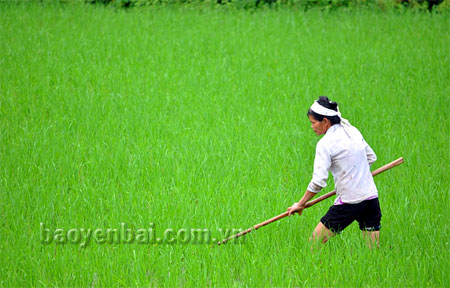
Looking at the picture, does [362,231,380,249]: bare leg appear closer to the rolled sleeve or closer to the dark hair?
the rolled sleeve

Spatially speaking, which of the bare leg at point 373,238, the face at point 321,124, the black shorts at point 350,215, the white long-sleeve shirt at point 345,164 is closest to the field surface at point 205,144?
the bare leg at point 373,238

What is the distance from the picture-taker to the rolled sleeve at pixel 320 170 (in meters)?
3.21

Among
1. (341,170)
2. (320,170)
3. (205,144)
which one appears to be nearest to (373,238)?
(341,170)

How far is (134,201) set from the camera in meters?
4.32

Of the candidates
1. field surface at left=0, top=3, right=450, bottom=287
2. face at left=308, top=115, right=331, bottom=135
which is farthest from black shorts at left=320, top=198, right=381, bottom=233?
face at left=308, top=115, right=331, bottom=135

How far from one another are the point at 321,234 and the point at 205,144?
229cm

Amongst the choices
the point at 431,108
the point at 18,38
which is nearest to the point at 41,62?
the point at 18,38

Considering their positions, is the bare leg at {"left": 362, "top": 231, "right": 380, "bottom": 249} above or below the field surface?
below

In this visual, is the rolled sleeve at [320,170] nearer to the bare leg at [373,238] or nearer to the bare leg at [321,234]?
the bare leg at [321,234]

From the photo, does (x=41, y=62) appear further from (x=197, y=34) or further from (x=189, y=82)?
(x=197, y=34)

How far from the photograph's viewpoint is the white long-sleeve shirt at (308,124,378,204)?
129 inches

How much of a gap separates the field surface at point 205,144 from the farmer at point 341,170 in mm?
254

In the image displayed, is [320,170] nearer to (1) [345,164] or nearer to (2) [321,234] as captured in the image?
(1) [345,164]

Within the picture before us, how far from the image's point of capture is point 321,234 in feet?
11.3
